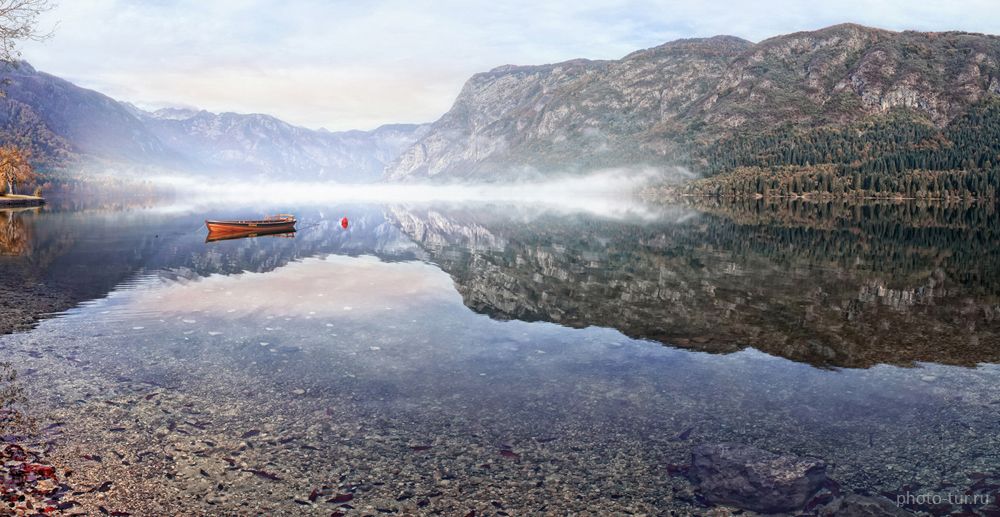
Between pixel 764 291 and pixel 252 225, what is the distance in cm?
4879

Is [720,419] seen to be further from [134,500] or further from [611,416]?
[134,500]

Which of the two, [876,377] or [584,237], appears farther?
[584,237]

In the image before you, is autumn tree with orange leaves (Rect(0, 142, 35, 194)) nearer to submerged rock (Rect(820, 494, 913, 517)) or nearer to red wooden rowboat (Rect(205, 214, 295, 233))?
red wooden rowboat (Rect(205, 214, 295, 233))

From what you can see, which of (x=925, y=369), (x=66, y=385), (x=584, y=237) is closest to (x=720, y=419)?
(x=925, y=369)

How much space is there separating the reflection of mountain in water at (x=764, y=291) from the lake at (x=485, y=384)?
207mm

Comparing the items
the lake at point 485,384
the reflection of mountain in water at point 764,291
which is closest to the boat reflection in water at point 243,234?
the reflection of mountain in water at point 764,291

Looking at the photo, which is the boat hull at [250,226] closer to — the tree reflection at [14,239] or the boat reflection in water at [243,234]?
the boat reflection in water at [243,234]

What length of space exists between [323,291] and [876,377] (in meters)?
21.7

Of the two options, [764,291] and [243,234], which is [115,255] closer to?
[243,234]

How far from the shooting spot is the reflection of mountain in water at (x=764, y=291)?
17484 mm

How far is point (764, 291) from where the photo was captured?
25.8 m

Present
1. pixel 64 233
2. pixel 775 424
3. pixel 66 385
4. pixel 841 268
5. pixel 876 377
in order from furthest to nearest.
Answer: pixel 64 233 → pixel 841 268 → pixel 876 377 → pixel 66 385 → pixel 775 424

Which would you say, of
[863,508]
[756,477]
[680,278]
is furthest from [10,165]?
[863,508]

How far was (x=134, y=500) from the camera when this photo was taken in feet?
26.8
